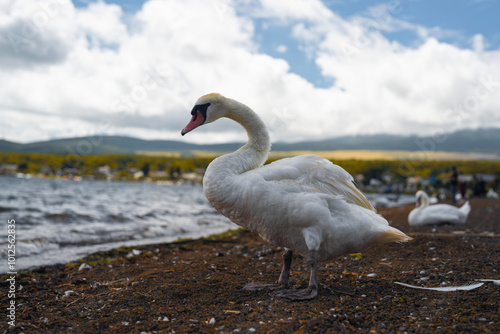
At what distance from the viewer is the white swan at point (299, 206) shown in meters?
4.57

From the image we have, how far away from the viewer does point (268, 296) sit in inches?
191

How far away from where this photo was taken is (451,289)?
472cm

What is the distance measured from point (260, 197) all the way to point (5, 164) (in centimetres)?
7302

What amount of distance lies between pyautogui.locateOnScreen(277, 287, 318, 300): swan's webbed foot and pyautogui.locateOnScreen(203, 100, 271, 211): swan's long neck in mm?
1366

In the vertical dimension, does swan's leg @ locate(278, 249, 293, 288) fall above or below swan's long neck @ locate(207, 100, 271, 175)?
below

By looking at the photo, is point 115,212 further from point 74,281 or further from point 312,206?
point 312,206

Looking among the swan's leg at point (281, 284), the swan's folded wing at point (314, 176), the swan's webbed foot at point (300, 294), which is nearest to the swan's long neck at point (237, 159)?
the swan's folded wing at point (314, 176)

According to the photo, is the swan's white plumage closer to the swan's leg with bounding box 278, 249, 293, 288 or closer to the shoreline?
the swan's leg with bounding box 278, 249, 293, 288

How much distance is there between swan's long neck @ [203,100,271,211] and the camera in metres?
4.82

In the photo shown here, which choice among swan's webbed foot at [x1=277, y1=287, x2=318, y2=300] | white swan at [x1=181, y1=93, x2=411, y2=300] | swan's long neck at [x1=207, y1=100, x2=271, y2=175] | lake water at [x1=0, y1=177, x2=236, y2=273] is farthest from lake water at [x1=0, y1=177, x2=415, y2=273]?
swan's webbed foot at [x1=277, y1=287, x2=318, y2=300]

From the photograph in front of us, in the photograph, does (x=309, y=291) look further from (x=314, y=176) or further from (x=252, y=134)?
(x=252, y=134)

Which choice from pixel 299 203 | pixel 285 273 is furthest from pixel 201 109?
pixel 285 273

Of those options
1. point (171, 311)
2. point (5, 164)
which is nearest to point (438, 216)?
point (171, 311)

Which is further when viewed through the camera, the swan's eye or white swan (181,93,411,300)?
the swan's eye
